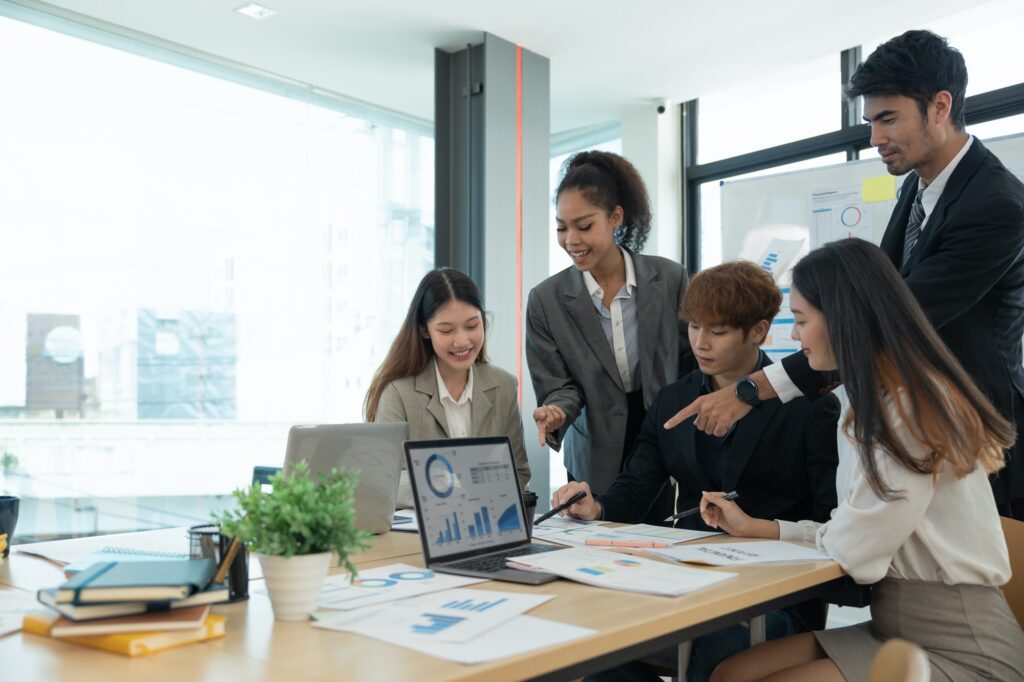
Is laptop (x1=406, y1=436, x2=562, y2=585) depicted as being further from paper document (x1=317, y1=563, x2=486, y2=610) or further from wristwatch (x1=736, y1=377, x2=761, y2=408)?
wristwatch (x1=736, y1=377, x2=761, y2=408)

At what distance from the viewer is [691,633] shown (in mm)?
1339

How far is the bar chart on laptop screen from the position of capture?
1.65m

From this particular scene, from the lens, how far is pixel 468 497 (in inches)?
68.0

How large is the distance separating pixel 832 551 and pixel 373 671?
3.25ft

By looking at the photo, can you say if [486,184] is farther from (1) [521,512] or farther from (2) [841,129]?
(1) [521,512]

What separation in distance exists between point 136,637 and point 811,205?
4.33m

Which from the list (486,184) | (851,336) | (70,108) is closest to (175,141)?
(70,108)

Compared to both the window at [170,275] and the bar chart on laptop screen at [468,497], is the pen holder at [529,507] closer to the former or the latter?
the bar chart on laptop screen at [468,497]

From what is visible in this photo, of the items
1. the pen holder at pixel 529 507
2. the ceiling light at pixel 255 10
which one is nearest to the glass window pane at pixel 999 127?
the ceiling light at pixel 255 10

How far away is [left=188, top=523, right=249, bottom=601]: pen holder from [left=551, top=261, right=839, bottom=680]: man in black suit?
964mm

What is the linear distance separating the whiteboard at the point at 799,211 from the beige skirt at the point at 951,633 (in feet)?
9.72

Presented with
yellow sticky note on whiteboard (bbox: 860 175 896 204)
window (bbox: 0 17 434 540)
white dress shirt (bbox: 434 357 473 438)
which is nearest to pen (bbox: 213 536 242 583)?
white dress shirt (bbox: 434 357 473 438)

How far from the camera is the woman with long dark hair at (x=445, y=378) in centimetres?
269

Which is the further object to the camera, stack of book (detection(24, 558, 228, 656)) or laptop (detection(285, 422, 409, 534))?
laptop (detection(285, 422, 409, 534))
